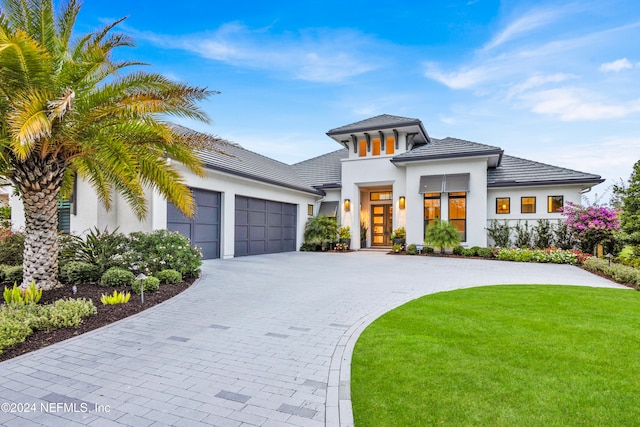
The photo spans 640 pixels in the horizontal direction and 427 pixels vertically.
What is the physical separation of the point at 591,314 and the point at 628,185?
8.79 meters

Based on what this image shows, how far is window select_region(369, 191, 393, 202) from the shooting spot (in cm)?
2323

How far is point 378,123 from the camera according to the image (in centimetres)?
2095

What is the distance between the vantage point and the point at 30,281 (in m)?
7.34

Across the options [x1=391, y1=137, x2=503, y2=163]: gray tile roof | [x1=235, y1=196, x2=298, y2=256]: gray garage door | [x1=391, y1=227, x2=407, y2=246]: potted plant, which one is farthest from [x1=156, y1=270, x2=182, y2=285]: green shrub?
[x1=391, y1=137, x2=503, y2=163]: gray tile roof

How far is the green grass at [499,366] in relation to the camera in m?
3.07

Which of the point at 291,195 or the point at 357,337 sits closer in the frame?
the point at 357,337

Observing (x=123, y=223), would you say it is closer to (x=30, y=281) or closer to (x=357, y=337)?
(x=30, y=281)

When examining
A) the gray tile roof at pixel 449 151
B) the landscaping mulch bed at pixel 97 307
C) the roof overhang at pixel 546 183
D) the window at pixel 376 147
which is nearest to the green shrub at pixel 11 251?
the landscaping mulch bed at pixel 97 307

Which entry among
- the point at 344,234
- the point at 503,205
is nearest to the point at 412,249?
the point at 344,234

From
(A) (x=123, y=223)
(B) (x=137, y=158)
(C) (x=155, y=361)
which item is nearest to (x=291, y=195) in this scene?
(A) (x=123, y=223)

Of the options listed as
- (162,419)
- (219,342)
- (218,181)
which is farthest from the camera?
(218,181)

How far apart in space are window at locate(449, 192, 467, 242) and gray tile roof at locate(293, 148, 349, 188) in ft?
23.2

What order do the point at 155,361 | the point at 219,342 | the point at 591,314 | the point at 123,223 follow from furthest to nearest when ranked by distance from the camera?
the point at 123,223 < the point at 591,314 < the point at 219,342 < the point at 155,361

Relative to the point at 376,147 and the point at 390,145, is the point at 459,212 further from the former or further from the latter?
the point at 376,147
